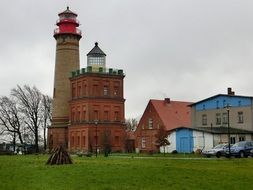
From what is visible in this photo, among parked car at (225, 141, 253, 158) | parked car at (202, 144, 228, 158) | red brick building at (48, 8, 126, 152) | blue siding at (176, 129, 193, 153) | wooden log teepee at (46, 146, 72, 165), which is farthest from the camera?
red brick building at (48, 8, 126, 152)

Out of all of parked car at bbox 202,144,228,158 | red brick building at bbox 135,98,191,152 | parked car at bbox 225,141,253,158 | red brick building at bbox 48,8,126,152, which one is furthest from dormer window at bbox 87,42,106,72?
parked car at bbox 225,141,253,158

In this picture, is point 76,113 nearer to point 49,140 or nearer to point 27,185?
point 49,140

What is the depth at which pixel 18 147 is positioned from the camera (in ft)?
263

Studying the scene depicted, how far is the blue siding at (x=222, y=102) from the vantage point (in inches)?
2377

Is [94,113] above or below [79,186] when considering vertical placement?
above

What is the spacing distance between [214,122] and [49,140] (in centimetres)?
2869

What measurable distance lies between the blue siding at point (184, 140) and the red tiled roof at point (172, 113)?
21.6ft

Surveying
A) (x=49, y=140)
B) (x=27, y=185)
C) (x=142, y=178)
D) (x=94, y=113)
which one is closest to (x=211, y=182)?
(x=142, y=178)

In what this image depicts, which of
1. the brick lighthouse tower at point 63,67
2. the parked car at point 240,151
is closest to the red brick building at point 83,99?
the brick lighthouse tower at point 63,67

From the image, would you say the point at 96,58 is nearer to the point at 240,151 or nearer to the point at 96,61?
the point at 96,61

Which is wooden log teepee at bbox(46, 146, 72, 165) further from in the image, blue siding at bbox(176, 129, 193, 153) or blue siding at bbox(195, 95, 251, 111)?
blue siding at bbox(195, 95, 251, 111)

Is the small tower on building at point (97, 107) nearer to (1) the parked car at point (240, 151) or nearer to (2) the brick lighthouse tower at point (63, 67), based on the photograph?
(2) the brick lighthouse tower at point (63, 67)

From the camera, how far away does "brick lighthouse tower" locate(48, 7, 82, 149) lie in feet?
245

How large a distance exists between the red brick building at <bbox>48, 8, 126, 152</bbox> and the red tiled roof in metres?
5.94
